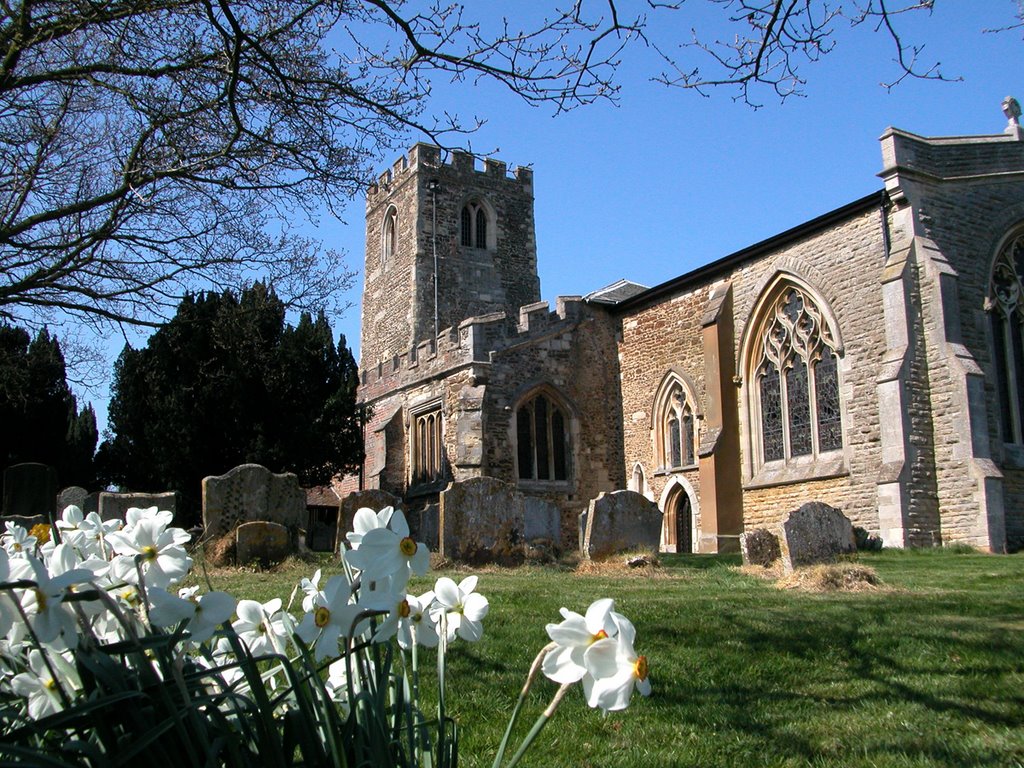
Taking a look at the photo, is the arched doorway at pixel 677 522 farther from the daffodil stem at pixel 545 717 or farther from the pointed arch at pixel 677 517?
the daffodil stem at pixel 545 717

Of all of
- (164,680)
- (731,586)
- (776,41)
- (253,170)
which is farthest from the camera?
(731,586)

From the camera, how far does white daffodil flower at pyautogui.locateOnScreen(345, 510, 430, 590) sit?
1.96 m

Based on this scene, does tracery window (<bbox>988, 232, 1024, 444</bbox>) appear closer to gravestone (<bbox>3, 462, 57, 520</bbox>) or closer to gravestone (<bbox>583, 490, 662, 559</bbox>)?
gravestone (<bbox>583, 490, 662, 559</bbox>)

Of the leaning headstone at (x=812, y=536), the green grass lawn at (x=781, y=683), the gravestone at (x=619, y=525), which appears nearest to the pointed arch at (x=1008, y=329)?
the leaning headstone at (x=812, y=536)

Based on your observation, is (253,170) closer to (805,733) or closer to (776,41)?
(776,41)

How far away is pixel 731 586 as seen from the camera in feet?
34.3

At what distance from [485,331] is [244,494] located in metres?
10.0

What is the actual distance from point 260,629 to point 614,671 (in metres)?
1.09

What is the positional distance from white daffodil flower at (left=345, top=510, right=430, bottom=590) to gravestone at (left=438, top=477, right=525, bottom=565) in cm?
1138

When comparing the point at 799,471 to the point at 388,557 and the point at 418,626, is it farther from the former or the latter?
the point at 388,557

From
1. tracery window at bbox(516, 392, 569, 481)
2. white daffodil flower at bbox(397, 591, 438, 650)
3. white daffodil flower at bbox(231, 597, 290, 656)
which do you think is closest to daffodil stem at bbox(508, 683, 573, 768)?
white daffodil flower at bbox(397, 591, 438, 650)

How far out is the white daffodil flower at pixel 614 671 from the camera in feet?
5.66

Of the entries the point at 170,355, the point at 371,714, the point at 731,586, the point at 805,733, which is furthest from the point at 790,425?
the point at 371,714

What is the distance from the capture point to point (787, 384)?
1983cm
